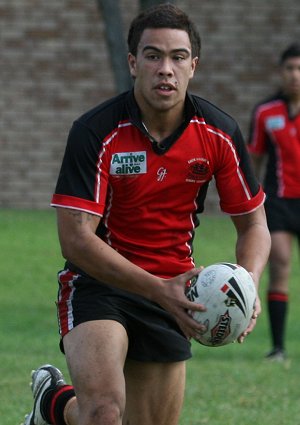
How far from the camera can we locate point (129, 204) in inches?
224

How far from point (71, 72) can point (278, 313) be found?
34.7ft

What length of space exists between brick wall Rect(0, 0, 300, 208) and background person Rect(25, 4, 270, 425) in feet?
48.3

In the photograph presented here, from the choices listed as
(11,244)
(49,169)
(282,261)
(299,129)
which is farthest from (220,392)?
(49,169)

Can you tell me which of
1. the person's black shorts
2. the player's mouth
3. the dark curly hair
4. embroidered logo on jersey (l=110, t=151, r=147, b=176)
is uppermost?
the dark curly hair

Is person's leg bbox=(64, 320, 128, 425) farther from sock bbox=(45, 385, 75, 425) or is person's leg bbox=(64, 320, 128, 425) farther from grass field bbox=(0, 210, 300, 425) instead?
grass field bbox=(0, 210, 300, 425)

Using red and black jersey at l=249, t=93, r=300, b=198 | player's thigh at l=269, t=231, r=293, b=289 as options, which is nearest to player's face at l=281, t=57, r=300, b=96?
red and black jersey at l=249, t=93, r=300, b=198

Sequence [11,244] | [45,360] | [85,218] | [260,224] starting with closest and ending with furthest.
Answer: [85,218]
[260,224]
[45,360]
[11,244]

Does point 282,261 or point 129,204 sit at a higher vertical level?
point 129,204

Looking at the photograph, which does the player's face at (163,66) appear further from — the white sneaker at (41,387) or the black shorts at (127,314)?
the white sneaker at (41,387)

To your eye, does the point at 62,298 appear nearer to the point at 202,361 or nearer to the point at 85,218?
the point at 85,218

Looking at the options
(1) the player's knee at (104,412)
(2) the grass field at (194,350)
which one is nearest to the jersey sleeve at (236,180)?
(1) the player's knee at (104,412)

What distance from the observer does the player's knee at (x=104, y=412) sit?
17.2 feet

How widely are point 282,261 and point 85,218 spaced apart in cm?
511

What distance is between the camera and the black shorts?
563cm
